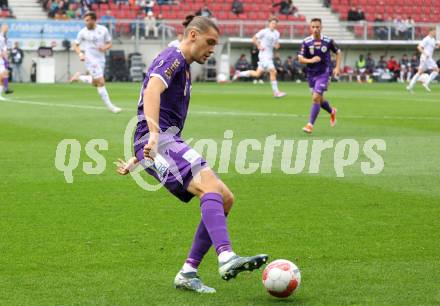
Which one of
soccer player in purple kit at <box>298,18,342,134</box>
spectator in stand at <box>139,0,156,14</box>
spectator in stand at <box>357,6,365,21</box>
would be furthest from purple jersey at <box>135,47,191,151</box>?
spectator in stand at <box>357,6,365,21</box>

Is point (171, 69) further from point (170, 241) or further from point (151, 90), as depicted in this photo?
point (170, 241)

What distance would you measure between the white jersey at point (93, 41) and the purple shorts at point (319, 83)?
695 centimetres

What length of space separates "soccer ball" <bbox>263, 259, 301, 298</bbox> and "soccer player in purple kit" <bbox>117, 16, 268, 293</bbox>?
388 mm

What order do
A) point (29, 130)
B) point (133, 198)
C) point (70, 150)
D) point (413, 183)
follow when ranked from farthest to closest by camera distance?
point (29, 130)
point (70, 150)
point (413, 183)
point (133, 198)

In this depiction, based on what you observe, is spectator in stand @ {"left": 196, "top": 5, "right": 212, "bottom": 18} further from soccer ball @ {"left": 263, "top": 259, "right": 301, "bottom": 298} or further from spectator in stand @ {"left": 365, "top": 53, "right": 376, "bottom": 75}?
soccer ball @ {"left": 263, "top": 259, "right": 301, "bottom": 298}

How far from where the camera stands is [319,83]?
1906 cm

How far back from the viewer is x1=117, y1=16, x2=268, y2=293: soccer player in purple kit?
20.9 ft

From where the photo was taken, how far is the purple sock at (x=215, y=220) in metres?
6.23

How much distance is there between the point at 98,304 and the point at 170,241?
7.07 ft

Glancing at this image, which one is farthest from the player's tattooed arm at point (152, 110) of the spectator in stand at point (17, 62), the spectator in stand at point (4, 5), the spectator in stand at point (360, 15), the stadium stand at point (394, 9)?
the stadium stand at point (394, 9)

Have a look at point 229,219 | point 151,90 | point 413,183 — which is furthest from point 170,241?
point 413,183

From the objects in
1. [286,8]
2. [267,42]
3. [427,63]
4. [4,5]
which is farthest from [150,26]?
[427,63]

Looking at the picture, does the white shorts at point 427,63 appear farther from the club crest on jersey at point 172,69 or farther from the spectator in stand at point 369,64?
the club crest on jersey at point 172,69

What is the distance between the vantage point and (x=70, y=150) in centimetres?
1506
